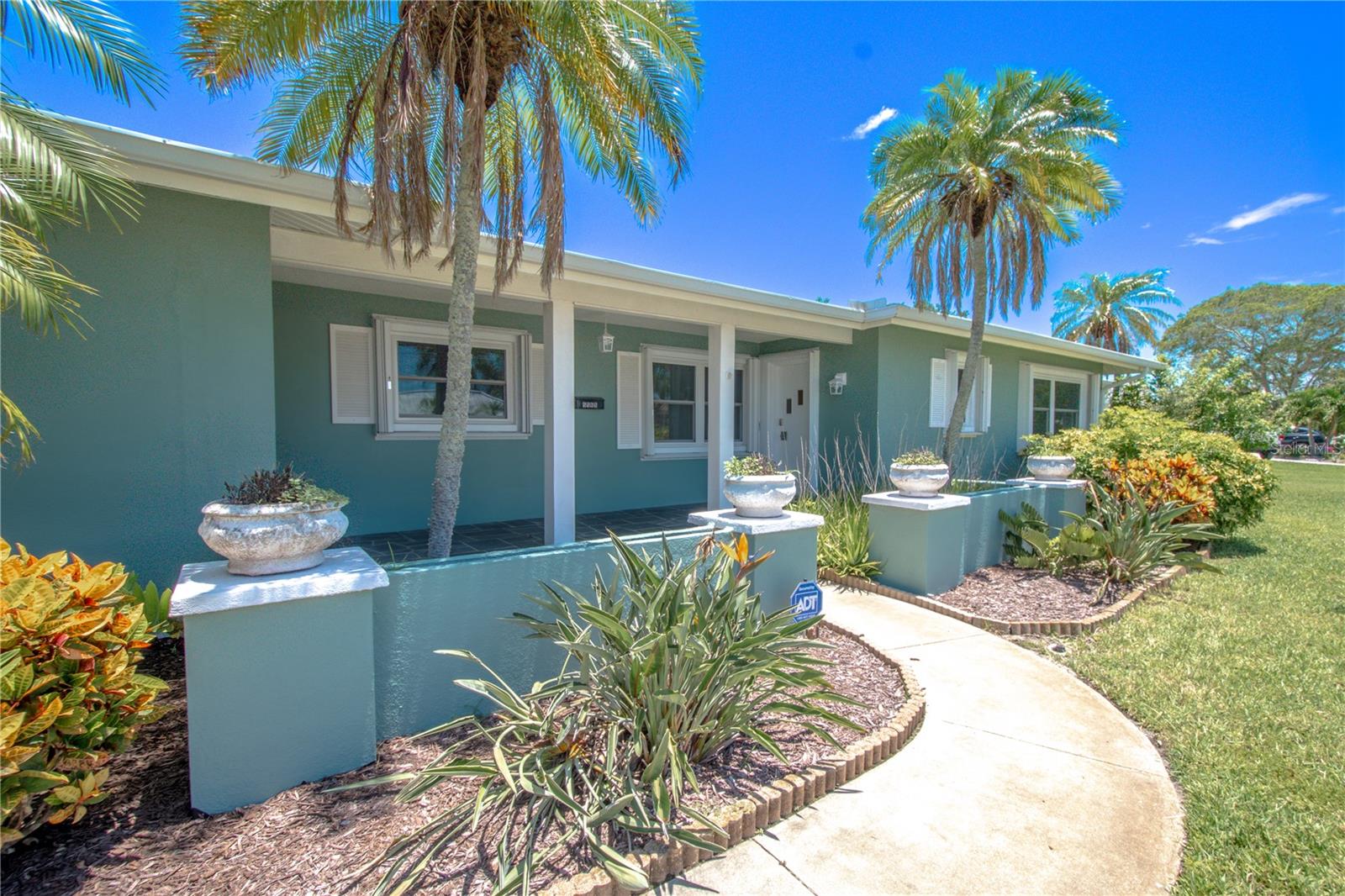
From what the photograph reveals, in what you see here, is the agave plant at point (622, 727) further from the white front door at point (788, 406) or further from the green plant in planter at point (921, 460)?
the white front door at point (788, 406)

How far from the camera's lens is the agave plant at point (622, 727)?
2.14 m

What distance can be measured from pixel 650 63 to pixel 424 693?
4.23m

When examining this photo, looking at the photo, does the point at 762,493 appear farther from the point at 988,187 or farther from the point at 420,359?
the point at 988,187

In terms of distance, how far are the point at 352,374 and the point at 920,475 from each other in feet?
21.1

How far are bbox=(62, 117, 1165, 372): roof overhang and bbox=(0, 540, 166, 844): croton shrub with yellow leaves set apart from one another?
8.48 ft

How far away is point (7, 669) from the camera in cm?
187

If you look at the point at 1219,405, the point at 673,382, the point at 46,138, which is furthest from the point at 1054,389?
the point at 46,138

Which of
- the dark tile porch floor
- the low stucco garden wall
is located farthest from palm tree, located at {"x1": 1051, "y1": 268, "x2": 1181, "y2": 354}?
the low stucco garden wall

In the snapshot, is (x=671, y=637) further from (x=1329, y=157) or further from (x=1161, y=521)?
(x=1329, y=157)

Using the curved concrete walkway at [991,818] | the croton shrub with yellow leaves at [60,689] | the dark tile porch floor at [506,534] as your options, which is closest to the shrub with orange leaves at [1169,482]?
the curved concrete walkway at [991,818]

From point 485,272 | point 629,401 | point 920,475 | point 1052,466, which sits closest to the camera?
point 920,475

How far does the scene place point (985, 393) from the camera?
35.6 ft

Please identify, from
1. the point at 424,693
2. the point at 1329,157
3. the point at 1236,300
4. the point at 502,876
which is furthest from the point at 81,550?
the point at 1236,300

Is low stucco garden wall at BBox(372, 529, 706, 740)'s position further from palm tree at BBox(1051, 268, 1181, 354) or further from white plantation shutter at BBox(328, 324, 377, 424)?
palm tree at BBox(1051, 268, 1181, 354)
